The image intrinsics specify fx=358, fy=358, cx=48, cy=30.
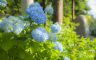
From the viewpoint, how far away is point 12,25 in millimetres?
3400

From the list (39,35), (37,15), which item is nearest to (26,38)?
(39,35)

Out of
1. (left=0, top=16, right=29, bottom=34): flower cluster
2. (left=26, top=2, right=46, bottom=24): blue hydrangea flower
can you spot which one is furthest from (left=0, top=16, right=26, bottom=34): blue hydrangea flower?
(left=26, top=2, right=46, bottom=24): blue hydrangea flower

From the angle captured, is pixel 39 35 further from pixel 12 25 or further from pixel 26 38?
pixel 12 25

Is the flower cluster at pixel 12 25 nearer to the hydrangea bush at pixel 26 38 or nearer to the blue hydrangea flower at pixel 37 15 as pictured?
the hydrangea bush at pixel 26 38

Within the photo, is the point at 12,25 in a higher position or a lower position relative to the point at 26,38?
higher

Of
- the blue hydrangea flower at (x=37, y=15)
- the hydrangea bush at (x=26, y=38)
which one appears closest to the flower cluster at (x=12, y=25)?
the hydrangea bush at (x=26, y=38)

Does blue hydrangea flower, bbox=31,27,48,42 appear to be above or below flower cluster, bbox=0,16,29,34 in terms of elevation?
below

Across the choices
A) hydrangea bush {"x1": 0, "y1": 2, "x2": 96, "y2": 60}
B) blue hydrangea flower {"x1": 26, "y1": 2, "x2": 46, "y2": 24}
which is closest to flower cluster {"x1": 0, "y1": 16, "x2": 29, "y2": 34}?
hydrangea bush {"x1": 0, "y1": 2, "x2": 96, "y2": 60}

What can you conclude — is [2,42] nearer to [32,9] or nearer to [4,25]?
[4,25]

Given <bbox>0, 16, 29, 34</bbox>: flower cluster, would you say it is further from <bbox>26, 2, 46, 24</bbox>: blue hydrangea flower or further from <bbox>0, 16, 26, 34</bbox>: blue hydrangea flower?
<bbox>26, 2, 46, 24</bbox>: blue hydrangea flower

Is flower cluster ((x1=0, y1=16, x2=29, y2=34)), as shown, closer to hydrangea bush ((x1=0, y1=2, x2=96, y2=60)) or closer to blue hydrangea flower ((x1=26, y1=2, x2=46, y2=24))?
hydrangea bush ((x1=0, y1=2, x2=96, y2=60))

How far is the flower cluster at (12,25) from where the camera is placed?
11.1 feet

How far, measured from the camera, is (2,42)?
11.1ft

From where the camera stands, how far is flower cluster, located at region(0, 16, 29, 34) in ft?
11.1
